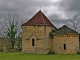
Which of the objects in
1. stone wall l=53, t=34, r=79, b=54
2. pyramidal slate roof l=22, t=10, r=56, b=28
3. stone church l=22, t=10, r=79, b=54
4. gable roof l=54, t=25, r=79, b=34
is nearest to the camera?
stone church l=22, t=10, r=79, b=54

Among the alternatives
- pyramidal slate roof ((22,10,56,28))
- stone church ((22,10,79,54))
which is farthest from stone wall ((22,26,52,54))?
pyramidal slate roof ((22,10,56,28))

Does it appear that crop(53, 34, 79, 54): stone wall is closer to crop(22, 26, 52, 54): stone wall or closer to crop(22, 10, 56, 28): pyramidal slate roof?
crop(22, 26, 52, 54): stone wall

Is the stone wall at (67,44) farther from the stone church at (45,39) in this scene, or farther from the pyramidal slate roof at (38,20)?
the pyramidal slate roof at (38,20)

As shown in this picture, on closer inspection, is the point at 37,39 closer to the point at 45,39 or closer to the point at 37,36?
the point at 37,36

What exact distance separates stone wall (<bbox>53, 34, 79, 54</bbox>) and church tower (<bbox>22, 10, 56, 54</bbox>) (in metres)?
1.91

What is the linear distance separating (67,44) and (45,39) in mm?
4308

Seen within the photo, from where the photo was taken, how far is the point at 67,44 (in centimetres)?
4075

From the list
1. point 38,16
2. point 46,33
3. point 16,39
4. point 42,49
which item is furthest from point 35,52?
point 16,39

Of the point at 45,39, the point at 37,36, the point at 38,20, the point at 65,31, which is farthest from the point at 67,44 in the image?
the point at 38,20

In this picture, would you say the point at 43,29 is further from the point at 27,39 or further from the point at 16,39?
the point at 16,39

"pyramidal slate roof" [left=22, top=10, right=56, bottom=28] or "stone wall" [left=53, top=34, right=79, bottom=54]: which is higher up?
"pyramidal slate roof" [left=22, top=10, right=56, bottom=28]

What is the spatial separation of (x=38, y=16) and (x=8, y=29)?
18317mm

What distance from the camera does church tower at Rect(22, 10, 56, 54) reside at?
40.2m

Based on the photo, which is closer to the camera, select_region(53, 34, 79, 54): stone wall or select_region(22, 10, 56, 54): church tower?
select_region(22, 10, 56, 54): church tower
